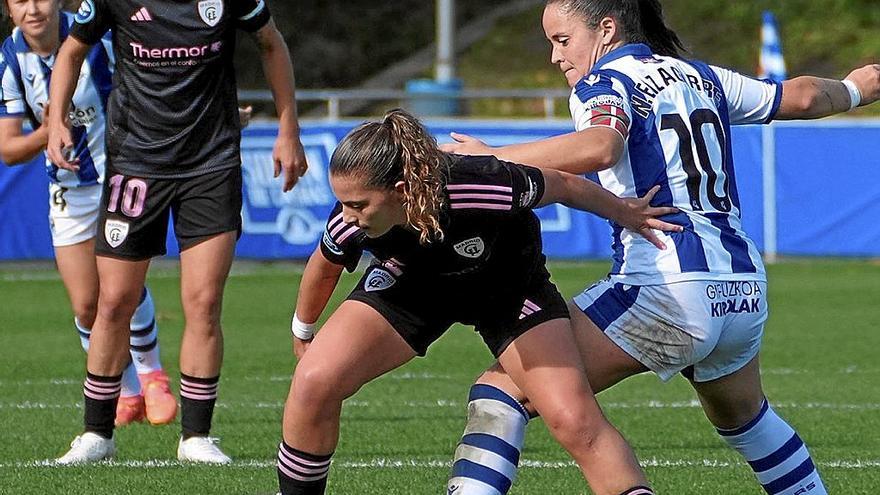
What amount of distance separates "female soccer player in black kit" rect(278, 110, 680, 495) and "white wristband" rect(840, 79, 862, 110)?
95 centimetres

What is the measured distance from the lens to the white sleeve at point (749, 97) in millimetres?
4746

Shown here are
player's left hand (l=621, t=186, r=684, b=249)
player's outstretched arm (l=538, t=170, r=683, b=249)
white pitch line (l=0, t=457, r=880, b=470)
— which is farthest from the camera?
white pitch line (l=0, t=457, r=880, b=470)

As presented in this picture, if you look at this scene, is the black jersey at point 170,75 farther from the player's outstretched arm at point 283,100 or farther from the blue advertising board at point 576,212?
the blue advertising board at point 576,212

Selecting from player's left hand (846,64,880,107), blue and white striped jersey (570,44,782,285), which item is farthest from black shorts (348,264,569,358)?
player's left hand (846,64,880,107)

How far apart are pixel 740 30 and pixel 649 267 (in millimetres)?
25015

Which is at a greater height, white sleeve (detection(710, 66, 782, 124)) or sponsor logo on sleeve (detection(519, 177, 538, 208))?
white sleeve (detection(710, 66, 782, 124))

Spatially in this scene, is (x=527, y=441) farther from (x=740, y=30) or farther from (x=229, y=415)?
(x=740, y=30)

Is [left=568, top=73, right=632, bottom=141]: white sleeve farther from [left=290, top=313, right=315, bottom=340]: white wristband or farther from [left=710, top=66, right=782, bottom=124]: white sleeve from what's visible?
[left=290, top=313, right=315, bottom=340]: white wristband

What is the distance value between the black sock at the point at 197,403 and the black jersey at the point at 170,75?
800 mm

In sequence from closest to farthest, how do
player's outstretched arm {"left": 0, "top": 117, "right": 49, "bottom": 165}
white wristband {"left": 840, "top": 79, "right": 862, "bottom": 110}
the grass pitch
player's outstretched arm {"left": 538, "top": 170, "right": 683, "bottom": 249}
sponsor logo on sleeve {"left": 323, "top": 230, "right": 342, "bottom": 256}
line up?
1. player's outstretched arm {"left": 538, "top": 170, "right": 683, "bottom": 249}
2. sponsor logo on sleeve {"left": 323, "top": 230, "right": 342, "bottom": 256}
3. white wristband {"left": 840, "top": 79, "right": 862, "bottom": 110}
4. the grass pitch
5. player's outstretched arm {"left": 0, "top": 117, "right": 49, "bottom": 165}

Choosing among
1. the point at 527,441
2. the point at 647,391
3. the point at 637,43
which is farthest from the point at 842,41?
the point at 637,43

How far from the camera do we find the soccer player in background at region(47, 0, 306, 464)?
6051mm

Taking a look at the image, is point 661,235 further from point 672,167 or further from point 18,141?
point 18,141

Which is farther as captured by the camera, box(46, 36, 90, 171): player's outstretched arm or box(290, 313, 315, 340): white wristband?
box(46, 36, 90, 171): player's outstretched arm
